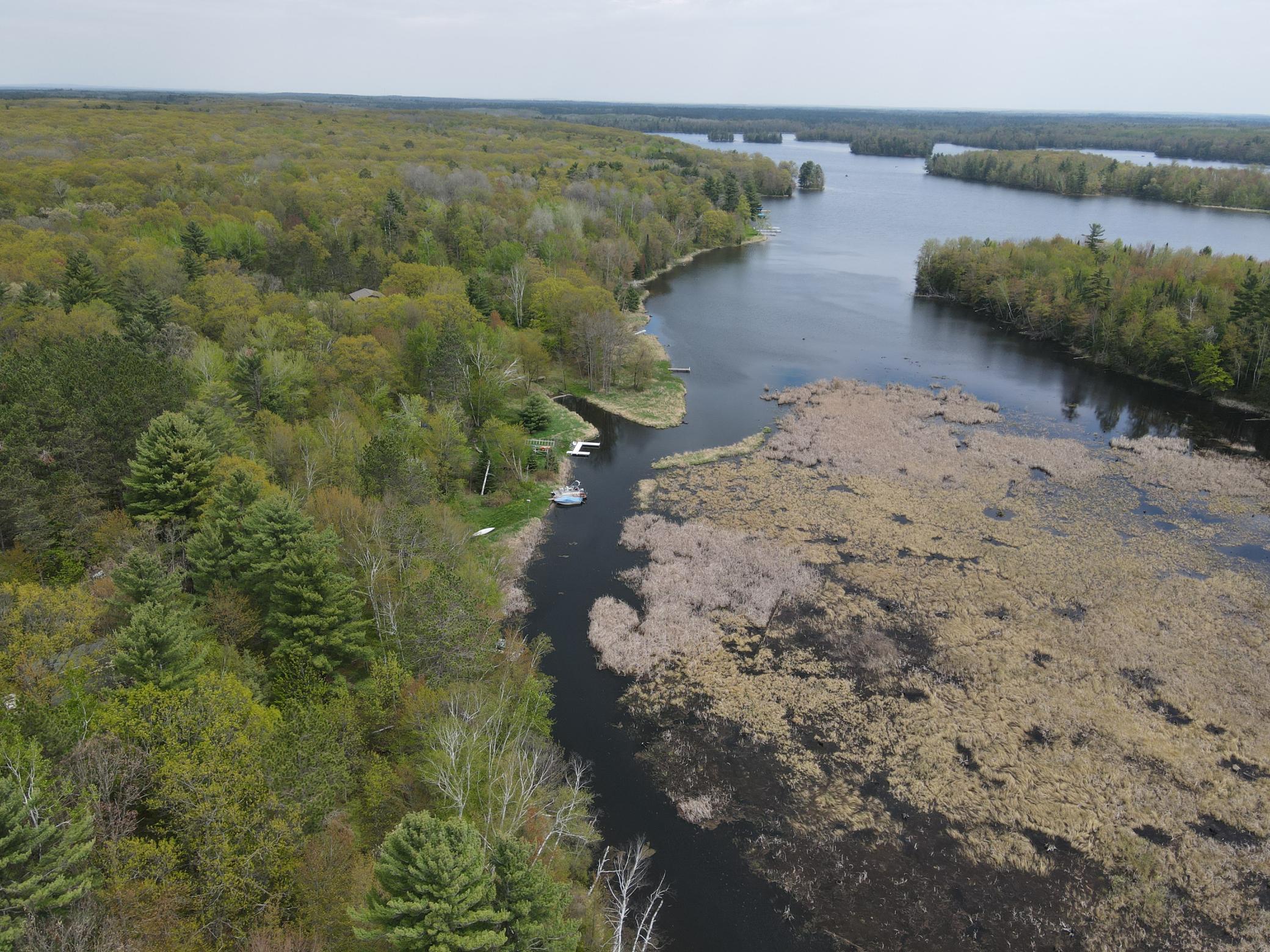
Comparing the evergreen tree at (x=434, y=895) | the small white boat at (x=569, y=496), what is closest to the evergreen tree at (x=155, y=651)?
the evergreen tree at (x=434, y=895)

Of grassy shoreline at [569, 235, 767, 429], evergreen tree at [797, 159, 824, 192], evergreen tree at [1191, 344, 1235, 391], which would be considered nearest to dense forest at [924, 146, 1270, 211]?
evergreen tree at [797, 159, 824, 192]

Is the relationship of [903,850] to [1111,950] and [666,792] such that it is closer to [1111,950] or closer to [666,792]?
[1111,950]

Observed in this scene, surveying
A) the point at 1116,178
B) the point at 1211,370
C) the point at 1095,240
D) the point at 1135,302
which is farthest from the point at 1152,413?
the point at 1116,178

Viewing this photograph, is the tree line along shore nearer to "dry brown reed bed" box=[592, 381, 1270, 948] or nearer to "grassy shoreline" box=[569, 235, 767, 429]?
"dry brown reed bed" box=[592, 381, 1270, 948]

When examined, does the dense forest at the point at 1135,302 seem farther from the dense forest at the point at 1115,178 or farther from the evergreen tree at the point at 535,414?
the dense forest at the point at 1115,178

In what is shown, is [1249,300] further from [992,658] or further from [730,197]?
[730,197]
